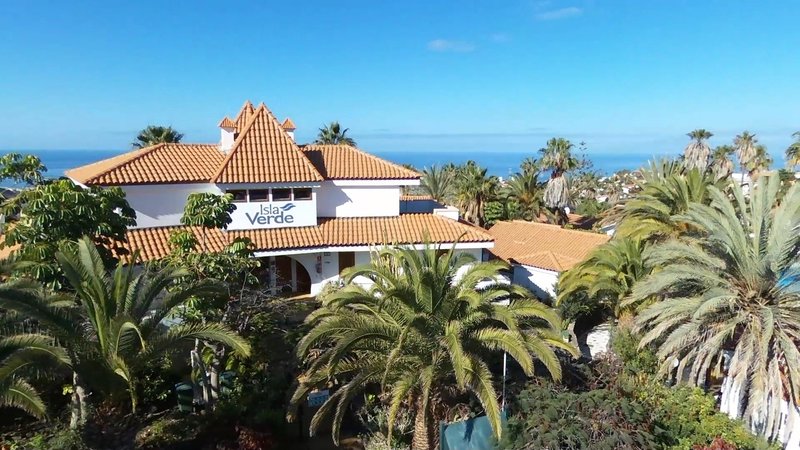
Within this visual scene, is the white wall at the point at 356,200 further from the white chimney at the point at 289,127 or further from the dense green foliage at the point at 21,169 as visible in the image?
the dense green foliage at the point at 21,169

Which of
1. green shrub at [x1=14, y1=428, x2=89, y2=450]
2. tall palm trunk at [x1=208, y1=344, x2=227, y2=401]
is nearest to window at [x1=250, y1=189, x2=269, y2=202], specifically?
tall palm trunk at [x1=208, y1=344, x2=227, y2=401]

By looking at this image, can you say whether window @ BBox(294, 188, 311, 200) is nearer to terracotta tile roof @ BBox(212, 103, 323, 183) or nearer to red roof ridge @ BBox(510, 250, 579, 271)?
terracotta tile roof @ BBox(212, 103, 323, 183)

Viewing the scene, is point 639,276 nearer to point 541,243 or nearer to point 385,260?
point 385,260

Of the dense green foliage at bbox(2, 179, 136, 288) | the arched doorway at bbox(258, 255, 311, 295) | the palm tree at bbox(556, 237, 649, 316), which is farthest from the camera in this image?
the arched doorway at bbox(258, 255, 311, 295)

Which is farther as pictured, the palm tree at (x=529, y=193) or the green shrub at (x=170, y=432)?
the palm tree at (x=529, y=193)

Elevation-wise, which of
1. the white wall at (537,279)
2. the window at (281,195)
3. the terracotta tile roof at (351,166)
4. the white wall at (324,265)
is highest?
the terracotta tile roof at (351,166)

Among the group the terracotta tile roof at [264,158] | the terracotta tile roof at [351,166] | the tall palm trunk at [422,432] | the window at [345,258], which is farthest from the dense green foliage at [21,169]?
the window at [345,258]
